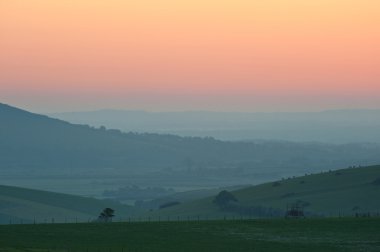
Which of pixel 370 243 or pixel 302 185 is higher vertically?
pixel 302 185

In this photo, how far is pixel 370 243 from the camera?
93.2 meters

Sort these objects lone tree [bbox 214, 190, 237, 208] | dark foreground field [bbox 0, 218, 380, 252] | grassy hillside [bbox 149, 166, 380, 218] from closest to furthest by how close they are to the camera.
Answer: dark foreground field [bbox 0, 218, 380, 252] < grassy hillside [bbox 149, 166, 380, 218] < lone tree [bbox 214, 190, 237, 208]

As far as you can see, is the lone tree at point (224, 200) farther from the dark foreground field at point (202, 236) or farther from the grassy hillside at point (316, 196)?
the dark foreground field at point (202, 236)

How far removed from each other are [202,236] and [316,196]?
216ft

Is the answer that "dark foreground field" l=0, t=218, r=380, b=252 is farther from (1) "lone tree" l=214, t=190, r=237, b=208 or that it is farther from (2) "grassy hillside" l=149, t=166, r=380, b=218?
(1) "lone tree" l=214, t=190, r=237, b=208

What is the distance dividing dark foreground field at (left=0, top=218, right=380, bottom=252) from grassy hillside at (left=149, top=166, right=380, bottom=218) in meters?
37.1

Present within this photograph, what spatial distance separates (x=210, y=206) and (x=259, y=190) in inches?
596

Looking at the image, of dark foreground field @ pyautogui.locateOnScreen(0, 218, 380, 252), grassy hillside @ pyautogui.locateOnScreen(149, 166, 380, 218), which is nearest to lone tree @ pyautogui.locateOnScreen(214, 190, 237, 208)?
grassy hillside @ pyautogui.locateOnScreen(149, 166, 380, 218)

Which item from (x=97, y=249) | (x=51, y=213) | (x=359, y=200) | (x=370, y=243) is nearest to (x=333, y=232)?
(x=370, y=243)

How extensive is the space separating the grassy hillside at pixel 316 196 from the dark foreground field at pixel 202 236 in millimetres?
37069

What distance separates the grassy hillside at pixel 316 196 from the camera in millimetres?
151000

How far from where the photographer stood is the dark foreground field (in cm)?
9088

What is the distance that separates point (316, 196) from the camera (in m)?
163

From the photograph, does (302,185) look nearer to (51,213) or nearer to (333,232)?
(51,213)
